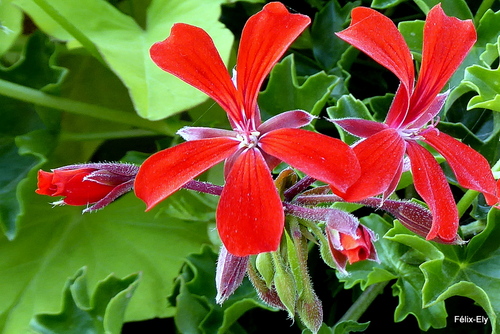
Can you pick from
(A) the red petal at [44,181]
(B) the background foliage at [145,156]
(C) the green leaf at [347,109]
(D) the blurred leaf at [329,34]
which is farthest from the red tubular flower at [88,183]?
(D) the blurred leaf at [329,34]

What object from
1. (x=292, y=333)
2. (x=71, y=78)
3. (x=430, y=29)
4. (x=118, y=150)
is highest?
(x=430, y=29)

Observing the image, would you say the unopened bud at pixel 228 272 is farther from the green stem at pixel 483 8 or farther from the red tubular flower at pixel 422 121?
the green stem at pixel 483 8

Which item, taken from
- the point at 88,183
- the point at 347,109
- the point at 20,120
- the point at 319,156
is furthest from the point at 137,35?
the point at 319,156

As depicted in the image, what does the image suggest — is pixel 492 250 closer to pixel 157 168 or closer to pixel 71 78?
pixel 157 168

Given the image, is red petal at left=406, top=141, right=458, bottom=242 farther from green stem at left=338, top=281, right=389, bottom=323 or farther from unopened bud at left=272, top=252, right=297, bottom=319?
green stem at left=338, top=281, right=389, bottom=323

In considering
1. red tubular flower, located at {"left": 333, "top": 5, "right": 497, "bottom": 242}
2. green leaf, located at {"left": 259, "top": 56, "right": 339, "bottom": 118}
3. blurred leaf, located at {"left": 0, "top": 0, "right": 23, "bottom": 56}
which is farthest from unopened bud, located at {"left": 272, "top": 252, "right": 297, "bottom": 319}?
blurred leaf, located at {"left": 0, "top": 0, "right": 23, "bottom": 56}

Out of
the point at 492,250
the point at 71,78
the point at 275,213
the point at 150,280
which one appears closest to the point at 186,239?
the point at 150,280
